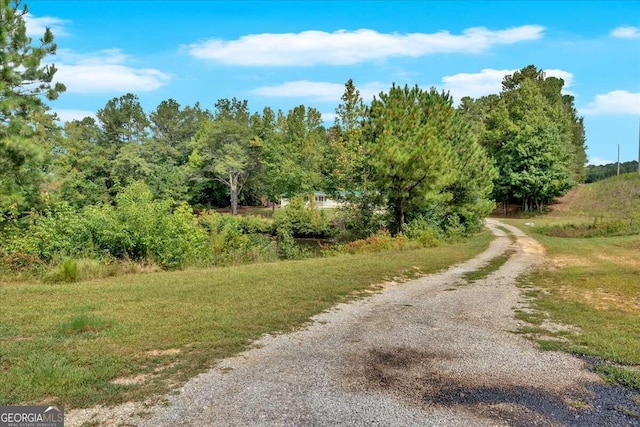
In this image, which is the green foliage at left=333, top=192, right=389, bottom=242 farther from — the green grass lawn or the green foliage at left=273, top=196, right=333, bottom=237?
the green grass lawn

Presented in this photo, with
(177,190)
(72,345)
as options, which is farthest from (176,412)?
(177,190)

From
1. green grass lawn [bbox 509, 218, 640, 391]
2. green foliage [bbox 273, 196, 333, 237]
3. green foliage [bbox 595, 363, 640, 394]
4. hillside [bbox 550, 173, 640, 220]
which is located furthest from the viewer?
hillside [bbox 550, 173, 640, 220]

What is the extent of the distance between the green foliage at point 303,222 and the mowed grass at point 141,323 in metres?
23.5

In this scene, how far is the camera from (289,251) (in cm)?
2197

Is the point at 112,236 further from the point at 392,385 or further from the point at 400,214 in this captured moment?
the point at 400,214

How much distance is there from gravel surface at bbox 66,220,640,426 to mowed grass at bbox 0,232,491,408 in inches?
17.2

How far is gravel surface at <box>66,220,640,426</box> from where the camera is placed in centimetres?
427

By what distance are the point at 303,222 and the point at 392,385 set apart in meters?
33.0

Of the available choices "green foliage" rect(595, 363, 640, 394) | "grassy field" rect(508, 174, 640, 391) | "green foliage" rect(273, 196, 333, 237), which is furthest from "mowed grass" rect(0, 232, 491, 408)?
"green foliage" rect(273, 196, 333, 237)

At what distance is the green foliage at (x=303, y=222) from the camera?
37.0 m

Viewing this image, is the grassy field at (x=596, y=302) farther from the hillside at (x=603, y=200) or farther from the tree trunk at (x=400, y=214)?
the hillside at (x=603, y=200)

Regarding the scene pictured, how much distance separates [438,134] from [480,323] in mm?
18844

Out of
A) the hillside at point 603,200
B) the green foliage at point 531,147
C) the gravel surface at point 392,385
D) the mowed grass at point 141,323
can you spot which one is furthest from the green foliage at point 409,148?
the green foliage at point 531,147

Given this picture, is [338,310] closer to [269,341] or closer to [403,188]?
[269,341]
